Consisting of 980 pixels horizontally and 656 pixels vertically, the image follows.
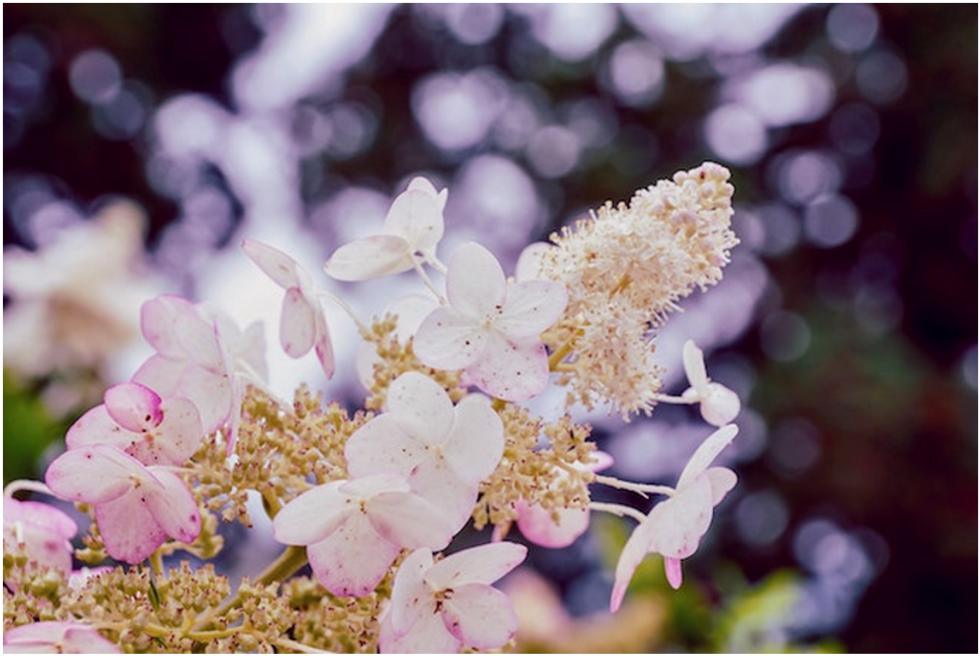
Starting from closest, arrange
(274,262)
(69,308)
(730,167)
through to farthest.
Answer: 1. (274,262)
2. (69,308)
3. (730,167)

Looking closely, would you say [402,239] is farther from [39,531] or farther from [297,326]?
[39,531]

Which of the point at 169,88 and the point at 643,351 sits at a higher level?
the point at 643,351

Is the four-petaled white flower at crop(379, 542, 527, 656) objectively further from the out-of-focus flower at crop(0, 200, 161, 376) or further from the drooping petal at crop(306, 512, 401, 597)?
the out-of-focus flower at crop(0, 200, 161, 376)

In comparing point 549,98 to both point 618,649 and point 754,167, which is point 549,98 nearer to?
point 754,167

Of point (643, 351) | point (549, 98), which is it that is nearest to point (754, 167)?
point (549, 98)

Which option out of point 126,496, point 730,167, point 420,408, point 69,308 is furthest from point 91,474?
point 730,167

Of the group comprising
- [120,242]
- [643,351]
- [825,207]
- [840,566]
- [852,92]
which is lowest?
[840,566]
